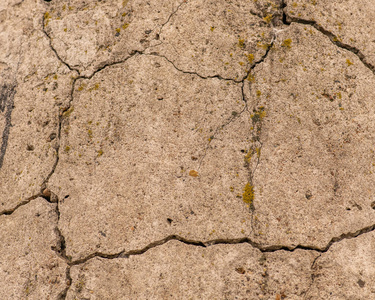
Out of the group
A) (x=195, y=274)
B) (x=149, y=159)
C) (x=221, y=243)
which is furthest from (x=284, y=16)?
(x=195, y=274)

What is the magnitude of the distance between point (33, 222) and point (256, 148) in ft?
3.23

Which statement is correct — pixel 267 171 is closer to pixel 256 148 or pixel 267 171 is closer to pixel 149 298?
pixel 256 148

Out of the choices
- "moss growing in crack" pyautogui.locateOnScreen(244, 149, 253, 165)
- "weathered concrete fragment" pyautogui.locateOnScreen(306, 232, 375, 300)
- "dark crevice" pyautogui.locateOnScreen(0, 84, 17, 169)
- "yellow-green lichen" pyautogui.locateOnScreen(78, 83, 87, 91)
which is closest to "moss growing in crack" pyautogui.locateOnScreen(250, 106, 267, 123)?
"moss growing in crack" pyautogui.locateOnScreen(244, 149, 253, 165)

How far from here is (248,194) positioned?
4.71 feet

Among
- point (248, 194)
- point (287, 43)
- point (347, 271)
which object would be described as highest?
point (287, 43)

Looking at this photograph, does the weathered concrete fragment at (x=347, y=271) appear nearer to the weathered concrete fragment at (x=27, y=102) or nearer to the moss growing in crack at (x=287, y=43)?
the moss growing in crack at (x=287, y=43)

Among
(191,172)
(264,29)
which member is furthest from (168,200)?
(264,29)

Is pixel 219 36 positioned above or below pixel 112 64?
above

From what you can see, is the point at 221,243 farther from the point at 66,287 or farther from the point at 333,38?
the point at 333,38

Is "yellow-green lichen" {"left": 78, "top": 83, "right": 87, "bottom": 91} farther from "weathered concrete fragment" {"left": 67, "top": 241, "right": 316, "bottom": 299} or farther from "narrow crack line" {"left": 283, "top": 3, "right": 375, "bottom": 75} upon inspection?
"narrow crack line" {"left": 283, "top": 3, "right": 375, "bottom": 75}

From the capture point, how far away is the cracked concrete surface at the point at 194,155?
1.38 meters

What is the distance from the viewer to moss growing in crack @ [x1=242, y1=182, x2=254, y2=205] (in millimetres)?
1428

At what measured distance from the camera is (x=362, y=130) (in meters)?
1.52

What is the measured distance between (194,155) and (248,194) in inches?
10.7
